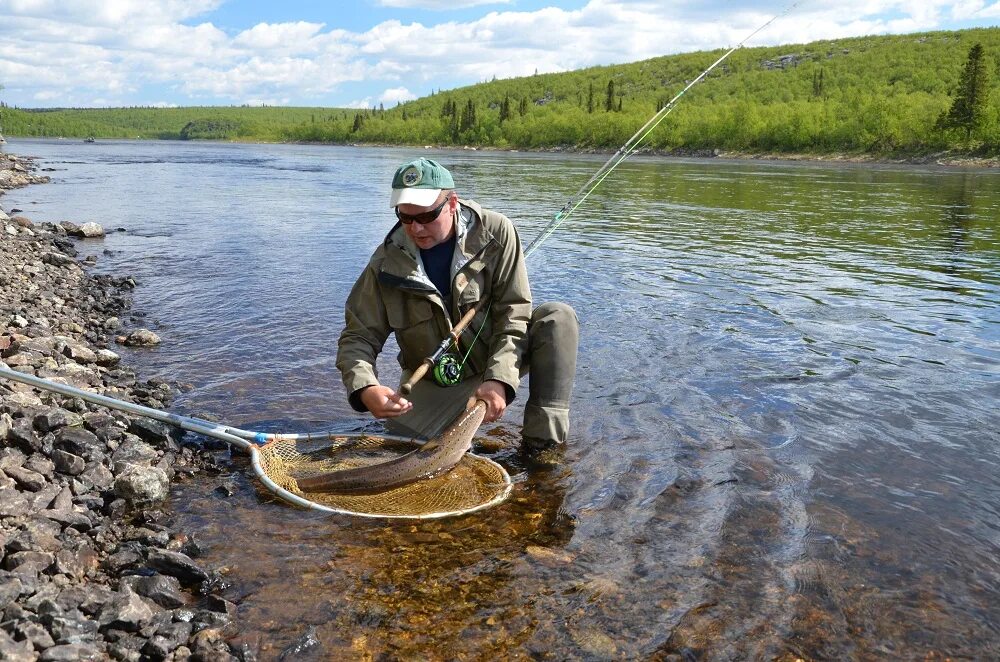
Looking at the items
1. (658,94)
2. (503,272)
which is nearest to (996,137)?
(503,272)

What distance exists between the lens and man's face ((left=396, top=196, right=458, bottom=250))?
4449 mm

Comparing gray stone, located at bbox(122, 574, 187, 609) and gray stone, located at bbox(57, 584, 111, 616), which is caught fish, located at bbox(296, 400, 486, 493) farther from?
gray stone, located at bbox(57, 584, 111, 616)

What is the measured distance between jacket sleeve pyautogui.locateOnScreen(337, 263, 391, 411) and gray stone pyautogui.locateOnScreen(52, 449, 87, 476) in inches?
60.3

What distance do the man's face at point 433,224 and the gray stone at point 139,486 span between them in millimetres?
2034

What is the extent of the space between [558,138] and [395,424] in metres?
123

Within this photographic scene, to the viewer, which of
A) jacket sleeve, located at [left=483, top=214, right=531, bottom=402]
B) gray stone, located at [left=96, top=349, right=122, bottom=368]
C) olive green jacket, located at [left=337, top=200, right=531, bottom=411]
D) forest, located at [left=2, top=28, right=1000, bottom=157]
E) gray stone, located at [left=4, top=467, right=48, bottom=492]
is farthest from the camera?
forest, located at [left=2, top=28, right=1000, bottom=157]

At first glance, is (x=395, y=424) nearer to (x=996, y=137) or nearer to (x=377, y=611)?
(x=377, y=611)

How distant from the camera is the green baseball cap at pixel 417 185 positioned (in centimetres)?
432

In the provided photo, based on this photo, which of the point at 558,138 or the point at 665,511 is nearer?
the point at 665,511

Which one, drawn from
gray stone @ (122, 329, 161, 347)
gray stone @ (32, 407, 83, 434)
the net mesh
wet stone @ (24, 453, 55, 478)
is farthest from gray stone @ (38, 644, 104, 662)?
gray stone @ (122, 329, 161, 347)

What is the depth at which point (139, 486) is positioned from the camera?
14.5 ft

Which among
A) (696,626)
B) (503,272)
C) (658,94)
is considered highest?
(658,94)

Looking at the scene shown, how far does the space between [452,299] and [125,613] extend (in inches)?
98.8

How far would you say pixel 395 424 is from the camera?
213 inches
